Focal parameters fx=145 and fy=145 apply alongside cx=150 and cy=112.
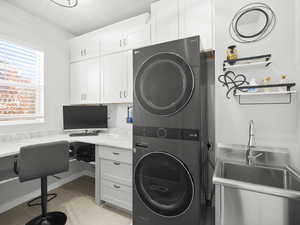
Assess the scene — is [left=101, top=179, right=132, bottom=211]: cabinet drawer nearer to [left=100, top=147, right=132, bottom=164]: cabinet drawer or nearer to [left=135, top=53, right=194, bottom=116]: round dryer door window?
[left=100, top=147, right=132, bottom=164]: cabinet drawer

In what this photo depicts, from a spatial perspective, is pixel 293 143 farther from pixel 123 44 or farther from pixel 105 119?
pixel 105 119

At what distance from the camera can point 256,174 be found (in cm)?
117

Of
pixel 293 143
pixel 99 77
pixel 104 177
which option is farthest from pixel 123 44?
pixel 293 143

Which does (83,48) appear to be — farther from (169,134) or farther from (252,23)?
(252,23)

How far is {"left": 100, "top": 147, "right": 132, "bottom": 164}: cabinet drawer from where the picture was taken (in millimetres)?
1738

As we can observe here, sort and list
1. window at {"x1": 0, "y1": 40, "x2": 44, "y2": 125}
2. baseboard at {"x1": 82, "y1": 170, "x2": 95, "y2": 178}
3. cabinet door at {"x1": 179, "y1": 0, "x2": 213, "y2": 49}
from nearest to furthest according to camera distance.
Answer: cabinet door at {"x1": 179, "y1": 0, "x2": 213, "y2": 49} → window at {"x1": 0, "y1": 40, "x2": 44, "y2": 125} → baseboard at {"x1": 82, "y1": 170, "x2": 95, "y2": 178}

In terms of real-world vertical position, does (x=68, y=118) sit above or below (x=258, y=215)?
above

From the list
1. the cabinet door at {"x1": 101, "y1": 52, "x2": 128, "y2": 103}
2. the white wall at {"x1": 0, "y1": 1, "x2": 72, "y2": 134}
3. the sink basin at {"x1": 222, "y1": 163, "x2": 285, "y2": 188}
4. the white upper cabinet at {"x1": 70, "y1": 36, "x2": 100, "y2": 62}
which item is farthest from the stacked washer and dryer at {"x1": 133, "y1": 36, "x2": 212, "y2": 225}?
the white wall at {"x1": 0, "y1": 1, "x2": 72, "y2": 134}

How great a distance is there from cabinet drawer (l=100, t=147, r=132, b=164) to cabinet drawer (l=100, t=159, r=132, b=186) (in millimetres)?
54

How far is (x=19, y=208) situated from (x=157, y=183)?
2038 mm

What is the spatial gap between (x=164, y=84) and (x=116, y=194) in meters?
1.50

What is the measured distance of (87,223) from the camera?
1700mm

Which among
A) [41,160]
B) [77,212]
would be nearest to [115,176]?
[77,212]

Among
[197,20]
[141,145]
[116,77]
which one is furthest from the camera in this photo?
[116,77]
